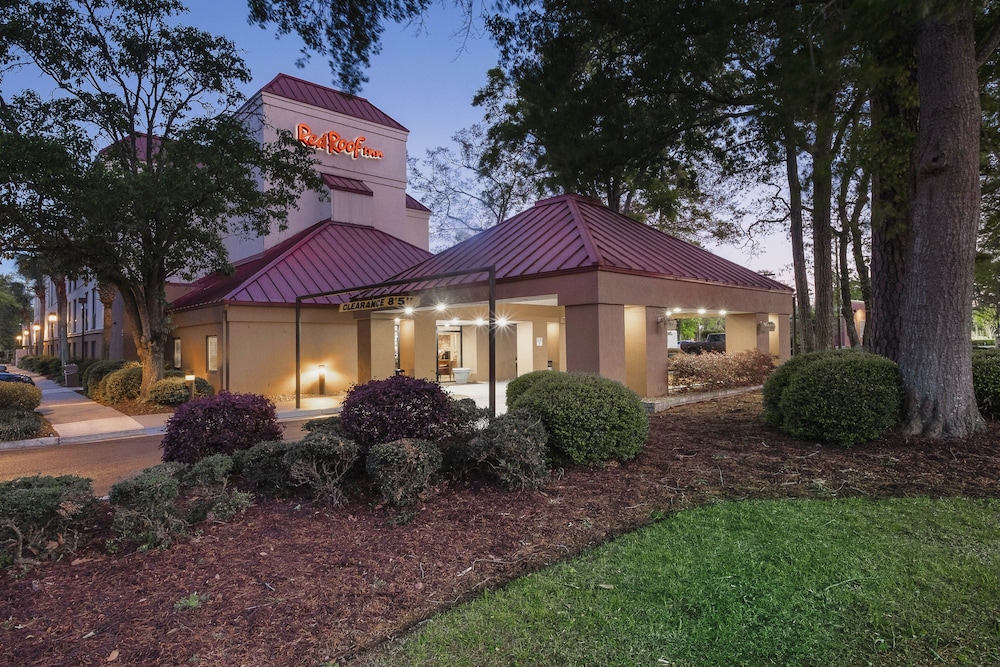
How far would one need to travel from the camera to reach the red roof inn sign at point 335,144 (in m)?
21.6

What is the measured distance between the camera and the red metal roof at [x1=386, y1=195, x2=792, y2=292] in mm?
12539

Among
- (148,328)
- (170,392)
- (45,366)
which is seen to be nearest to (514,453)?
(170,392)

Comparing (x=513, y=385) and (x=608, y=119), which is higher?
(x=608, y=119)

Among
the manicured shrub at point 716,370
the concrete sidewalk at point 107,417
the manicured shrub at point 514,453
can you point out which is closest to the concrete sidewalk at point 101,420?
the concrete sidewalk at point 107,417

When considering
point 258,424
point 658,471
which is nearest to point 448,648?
point 658,471

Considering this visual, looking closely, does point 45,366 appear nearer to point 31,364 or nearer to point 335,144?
point 31,364

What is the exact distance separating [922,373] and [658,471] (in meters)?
4.10

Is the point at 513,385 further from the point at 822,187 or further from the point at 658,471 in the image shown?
the point at 822,187

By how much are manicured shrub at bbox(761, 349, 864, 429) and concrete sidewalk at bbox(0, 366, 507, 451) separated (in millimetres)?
6732

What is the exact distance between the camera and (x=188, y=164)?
14.0 meters

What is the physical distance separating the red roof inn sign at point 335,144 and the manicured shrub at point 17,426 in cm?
1354

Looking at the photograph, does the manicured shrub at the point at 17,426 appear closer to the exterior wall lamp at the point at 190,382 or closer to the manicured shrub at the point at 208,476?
the exterior wall lamp at the point at 190,382

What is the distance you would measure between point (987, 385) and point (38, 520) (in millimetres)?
11389

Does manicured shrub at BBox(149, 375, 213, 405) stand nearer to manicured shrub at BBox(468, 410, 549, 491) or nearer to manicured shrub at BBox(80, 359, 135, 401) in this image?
manicured shrub at BBox(80, 359, 135, 401)
